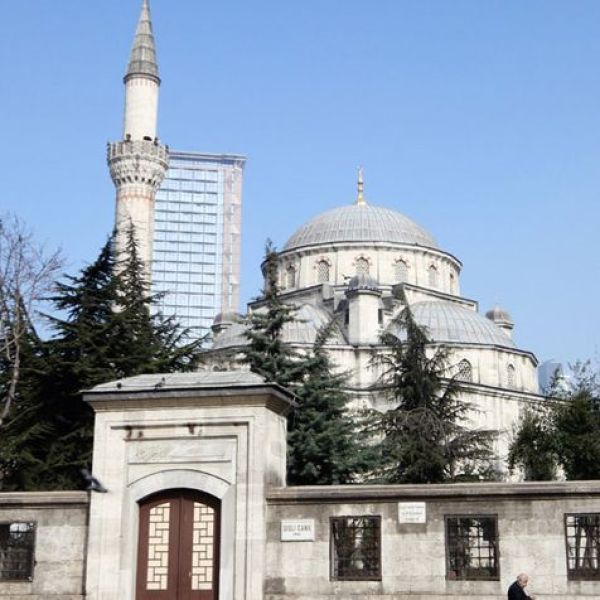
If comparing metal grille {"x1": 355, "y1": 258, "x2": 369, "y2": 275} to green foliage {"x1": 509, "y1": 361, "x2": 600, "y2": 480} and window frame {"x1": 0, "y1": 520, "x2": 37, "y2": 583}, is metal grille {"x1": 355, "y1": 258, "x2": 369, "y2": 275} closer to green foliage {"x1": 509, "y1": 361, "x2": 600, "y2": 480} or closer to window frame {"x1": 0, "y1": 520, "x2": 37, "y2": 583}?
green foliage {"x1": 509, "y1": 361, "x2": 600, "y2": 480}

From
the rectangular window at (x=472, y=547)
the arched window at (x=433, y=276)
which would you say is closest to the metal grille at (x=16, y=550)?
the rectangular window at (x=472, y=547)

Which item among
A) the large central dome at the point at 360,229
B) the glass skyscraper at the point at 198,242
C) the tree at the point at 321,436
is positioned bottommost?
the tree at the point at 321,436

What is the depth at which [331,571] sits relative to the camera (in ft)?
41.8

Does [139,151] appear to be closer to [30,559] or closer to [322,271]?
[322,271]

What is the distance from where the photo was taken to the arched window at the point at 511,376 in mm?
41688

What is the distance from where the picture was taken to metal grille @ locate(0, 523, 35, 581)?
13.5 metres

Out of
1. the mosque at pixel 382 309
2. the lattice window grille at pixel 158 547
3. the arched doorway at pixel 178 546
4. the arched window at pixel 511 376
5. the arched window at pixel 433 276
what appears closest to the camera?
the arched doorway at pixel 178 546

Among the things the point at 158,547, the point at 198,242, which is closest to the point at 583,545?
the point at 158,547

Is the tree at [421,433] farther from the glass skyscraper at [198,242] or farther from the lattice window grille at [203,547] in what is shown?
the glass skyscraper at [198,242]

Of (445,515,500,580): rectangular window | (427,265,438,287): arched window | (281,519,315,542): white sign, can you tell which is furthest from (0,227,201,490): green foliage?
(427,265,438,287): arched window

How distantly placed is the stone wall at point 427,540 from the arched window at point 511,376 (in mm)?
29663

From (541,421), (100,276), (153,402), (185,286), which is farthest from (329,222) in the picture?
(185,286)

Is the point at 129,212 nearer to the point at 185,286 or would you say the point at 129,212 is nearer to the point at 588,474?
the point at 588,474

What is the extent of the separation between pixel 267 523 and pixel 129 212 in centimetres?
2947
